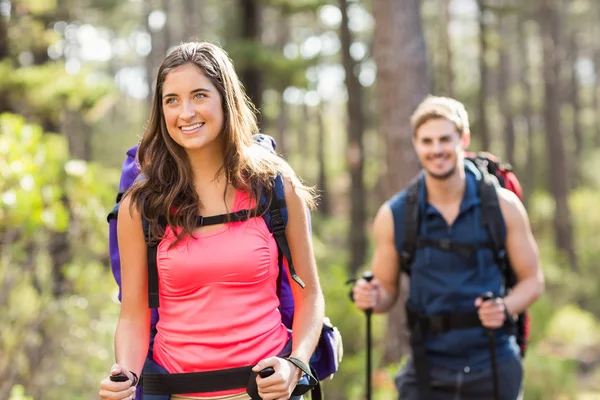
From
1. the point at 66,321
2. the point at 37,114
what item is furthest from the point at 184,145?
the point at 37,114

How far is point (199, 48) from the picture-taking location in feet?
8.35

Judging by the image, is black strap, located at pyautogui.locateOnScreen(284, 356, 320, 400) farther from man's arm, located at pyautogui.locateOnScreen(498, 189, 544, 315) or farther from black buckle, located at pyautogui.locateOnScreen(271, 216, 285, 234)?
man's arm, located at pyautogui.locateOnScreen(498, 189, 544, 315)

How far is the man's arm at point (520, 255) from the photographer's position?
375 cm

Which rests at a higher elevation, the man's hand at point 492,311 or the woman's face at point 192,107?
the woman's face at point 192,107

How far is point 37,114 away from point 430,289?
634 centimetres

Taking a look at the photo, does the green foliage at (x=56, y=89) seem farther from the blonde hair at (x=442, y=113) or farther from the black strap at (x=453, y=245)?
the black strap at (x=453, y=245)

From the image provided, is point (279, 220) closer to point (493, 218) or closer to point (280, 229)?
point (280, 229)

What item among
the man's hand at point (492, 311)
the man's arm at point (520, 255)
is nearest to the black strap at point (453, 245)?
the man's arm at point (520, 255)

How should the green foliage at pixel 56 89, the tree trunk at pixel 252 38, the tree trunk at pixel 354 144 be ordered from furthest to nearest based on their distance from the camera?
the tree trunk at pixel 354 144
the tree trunk at pixel 252 38
the green foliage at pixel 56 89

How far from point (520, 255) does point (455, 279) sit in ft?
1.19

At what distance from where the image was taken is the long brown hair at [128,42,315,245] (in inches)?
97.3

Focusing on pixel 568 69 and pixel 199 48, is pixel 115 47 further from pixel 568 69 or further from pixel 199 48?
pixel 199 48

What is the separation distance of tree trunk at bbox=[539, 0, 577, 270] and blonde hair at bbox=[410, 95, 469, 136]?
19273 millimetres

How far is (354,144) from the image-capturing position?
1517 cm
